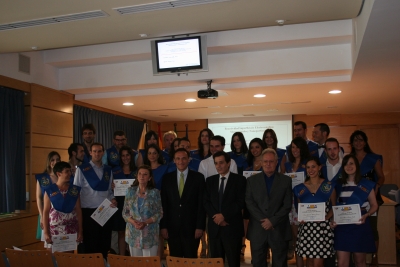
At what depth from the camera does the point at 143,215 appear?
12.7 ft

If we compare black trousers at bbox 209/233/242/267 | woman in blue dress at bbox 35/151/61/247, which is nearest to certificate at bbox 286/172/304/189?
black trousers at bbox 209/233/242/267

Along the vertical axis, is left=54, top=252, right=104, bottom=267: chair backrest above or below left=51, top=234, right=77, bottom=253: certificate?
above

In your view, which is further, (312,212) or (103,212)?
(103,212)

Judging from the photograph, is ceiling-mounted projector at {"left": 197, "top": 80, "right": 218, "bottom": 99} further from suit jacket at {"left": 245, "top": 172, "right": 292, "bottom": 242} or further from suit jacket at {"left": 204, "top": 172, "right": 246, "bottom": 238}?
suit jacket at {"left": 245, "top": 172, "right": 292, "bottom": 242}

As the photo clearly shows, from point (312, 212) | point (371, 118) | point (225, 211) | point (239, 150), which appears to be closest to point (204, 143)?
point (239, 150)

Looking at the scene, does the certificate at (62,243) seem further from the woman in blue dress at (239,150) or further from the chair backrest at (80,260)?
the woman in blue dress at (239,150)

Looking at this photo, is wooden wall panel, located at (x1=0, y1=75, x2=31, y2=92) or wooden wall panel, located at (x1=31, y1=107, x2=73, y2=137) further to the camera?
wooden wall panel, located at (x1=31, y1=107, x2=73, y2=137)

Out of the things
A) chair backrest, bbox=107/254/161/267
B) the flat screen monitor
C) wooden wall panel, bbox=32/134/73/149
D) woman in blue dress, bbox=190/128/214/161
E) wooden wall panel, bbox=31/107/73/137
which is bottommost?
chair backrest, bbox=107/254/161/267

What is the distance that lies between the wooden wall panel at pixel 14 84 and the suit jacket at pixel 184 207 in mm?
2803

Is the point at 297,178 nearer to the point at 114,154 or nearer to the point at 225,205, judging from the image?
the point at 225,205

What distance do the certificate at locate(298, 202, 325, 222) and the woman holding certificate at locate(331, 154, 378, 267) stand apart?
0.66 ft

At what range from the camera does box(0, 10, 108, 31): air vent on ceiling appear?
393cm

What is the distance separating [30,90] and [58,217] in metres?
2.44

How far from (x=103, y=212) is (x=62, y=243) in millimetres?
526
